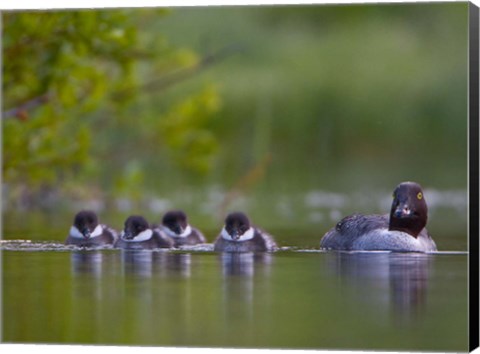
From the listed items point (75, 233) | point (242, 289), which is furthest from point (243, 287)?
point (75, 233)

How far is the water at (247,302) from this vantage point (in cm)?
755

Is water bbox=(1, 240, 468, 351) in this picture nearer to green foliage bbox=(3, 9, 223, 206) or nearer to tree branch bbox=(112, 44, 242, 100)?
tree branch bbox=(112, 44, 242, 100)

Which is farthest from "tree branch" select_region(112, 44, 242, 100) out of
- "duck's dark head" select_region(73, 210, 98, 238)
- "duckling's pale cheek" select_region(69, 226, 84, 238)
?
"duckling's pale cheek" select_region(69, 226, 84, 238)

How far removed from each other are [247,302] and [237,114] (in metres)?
2.87

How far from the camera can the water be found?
7.55 m

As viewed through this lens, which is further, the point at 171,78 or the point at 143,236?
the point at 171,78

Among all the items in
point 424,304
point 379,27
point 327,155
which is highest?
point 379,27

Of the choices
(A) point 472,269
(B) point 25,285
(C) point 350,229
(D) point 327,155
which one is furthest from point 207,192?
(A) point 472,269

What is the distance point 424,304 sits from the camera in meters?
7.77

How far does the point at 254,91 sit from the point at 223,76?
0.96 metres

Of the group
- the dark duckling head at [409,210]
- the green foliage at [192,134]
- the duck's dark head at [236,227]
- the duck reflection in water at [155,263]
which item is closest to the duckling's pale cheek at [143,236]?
the duck reflection in water at [155,263]

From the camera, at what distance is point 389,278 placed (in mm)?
8398

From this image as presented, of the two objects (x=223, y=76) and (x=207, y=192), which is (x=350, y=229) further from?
(x=207, y=192)

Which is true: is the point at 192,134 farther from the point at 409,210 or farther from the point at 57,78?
the point at 409,210
